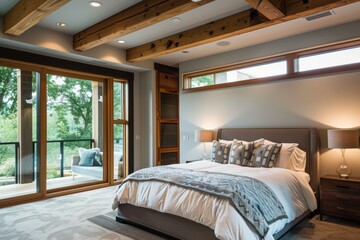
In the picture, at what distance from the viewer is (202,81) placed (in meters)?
6.02

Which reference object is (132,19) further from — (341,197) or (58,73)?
(341,197)

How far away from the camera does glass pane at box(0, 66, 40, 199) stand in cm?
443

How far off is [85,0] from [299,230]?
410 cm

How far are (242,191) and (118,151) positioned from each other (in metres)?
4.09

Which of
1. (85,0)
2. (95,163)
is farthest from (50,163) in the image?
(85,0)

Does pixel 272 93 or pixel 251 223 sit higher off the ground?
pixel 272 93

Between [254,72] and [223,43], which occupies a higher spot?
[223,43]

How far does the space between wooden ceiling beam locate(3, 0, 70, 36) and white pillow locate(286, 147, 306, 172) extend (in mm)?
3766

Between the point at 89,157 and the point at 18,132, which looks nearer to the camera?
the point at 18,132

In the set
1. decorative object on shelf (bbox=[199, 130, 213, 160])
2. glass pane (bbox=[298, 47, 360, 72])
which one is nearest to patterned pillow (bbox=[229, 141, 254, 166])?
decorative object on shelf (bbox=[199, 130, 213, 160])

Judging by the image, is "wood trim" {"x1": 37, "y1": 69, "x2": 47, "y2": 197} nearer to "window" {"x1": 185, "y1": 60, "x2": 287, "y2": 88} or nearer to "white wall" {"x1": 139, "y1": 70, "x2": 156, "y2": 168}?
"white wall" {"x1": 139, "y1": 70, "x2": 156, "y2": 168}

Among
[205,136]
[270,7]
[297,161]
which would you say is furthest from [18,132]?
[297,161]

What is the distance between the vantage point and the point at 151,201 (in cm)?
318

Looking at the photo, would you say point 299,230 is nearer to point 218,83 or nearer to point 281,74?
point 281,74
